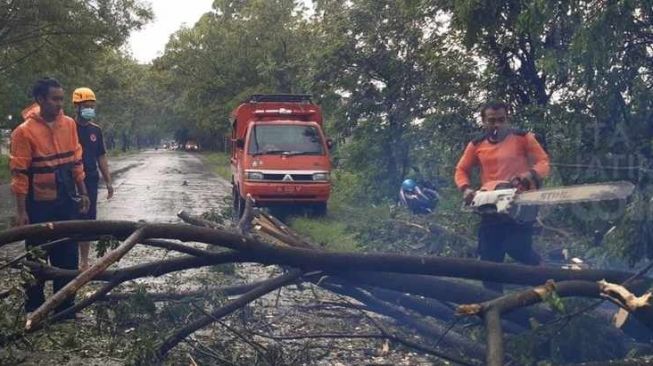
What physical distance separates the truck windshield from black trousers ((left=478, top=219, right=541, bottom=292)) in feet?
28.4

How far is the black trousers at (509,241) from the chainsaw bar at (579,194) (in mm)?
410

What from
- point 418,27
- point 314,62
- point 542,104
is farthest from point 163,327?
point 314,62

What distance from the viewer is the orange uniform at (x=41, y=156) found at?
582 cm

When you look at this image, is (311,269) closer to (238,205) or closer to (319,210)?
(319,210)

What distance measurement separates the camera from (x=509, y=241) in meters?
5.78

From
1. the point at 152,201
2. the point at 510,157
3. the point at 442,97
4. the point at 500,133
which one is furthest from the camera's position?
the point at 152,201

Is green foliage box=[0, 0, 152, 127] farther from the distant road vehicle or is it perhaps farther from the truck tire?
the distant road vehicle

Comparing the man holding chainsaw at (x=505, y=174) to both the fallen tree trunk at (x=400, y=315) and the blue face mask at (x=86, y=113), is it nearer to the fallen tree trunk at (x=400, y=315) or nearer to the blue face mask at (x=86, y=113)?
the fallen tree trunk at (x=400, y=315)

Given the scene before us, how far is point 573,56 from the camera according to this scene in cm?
705

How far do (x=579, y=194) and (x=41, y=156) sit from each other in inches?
167

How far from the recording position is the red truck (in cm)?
1385

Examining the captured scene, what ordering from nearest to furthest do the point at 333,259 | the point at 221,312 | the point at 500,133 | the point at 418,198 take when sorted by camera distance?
1. the point at 333,259
2. the point at 221,312
3. the point at 500,133
4. the point at 418,198

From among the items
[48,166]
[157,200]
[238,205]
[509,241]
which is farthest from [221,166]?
[509,241]

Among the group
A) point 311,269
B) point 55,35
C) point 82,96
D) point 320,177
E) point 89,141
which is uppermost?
point 55,35
